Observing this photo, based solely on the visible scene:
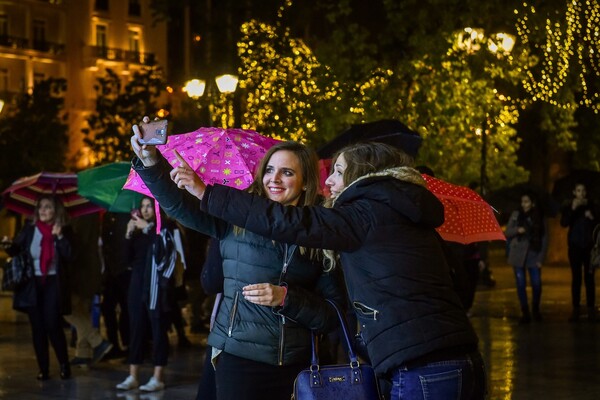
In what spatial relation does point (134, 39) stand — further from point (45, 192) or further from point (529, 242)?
point (45, 192)

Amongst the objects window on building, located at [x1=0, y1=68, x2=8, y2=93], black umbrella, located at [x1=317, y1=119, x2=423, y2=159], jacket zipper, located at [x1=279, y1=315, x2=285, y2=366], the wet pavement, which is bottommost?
the wet pavement

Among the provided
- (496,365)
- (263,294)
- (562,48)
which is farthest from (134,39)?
(263,294)

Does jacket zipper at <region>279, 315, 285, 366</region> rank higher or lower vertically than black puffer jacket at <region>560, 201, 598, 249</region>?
lower

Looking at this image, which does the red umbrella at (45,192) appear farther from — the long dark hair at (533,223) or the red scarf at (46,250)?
the long dark hair at (533,223)

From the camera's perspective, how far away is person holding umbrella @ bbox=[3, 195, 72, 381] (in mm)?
12859

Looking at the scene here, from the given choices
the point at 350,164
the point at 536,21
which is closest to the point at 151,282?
the point at 350,164

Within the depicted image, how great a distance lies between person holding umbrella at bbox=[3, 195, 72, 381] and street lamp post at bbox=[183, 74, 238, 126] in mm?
10583

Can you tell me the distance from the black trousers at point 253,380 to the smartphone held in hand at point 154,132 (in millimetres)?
1397

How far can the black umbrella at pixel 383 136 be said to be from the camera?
35.6 ft

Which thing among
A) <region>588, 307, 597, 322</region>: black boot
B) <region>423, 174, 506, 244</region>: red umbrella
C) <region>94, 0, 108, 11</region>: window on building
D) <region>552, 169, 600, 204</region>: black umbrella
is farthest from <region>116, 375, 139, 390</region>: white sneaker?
<region>94, 0, 108, 11</region>: window on building

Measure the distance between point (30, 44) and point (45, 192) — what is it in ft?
184

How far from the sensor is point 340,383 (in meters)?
5.47

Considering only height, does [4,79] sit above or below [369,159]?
above

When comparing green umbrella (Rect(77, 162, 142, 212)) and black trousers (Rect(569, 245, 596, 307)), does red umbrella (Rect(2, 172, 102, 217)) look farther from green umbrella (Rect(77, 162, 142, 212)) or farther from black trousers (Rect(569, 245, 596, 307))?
black trousers (Rect(569, 245, 596, 307))
